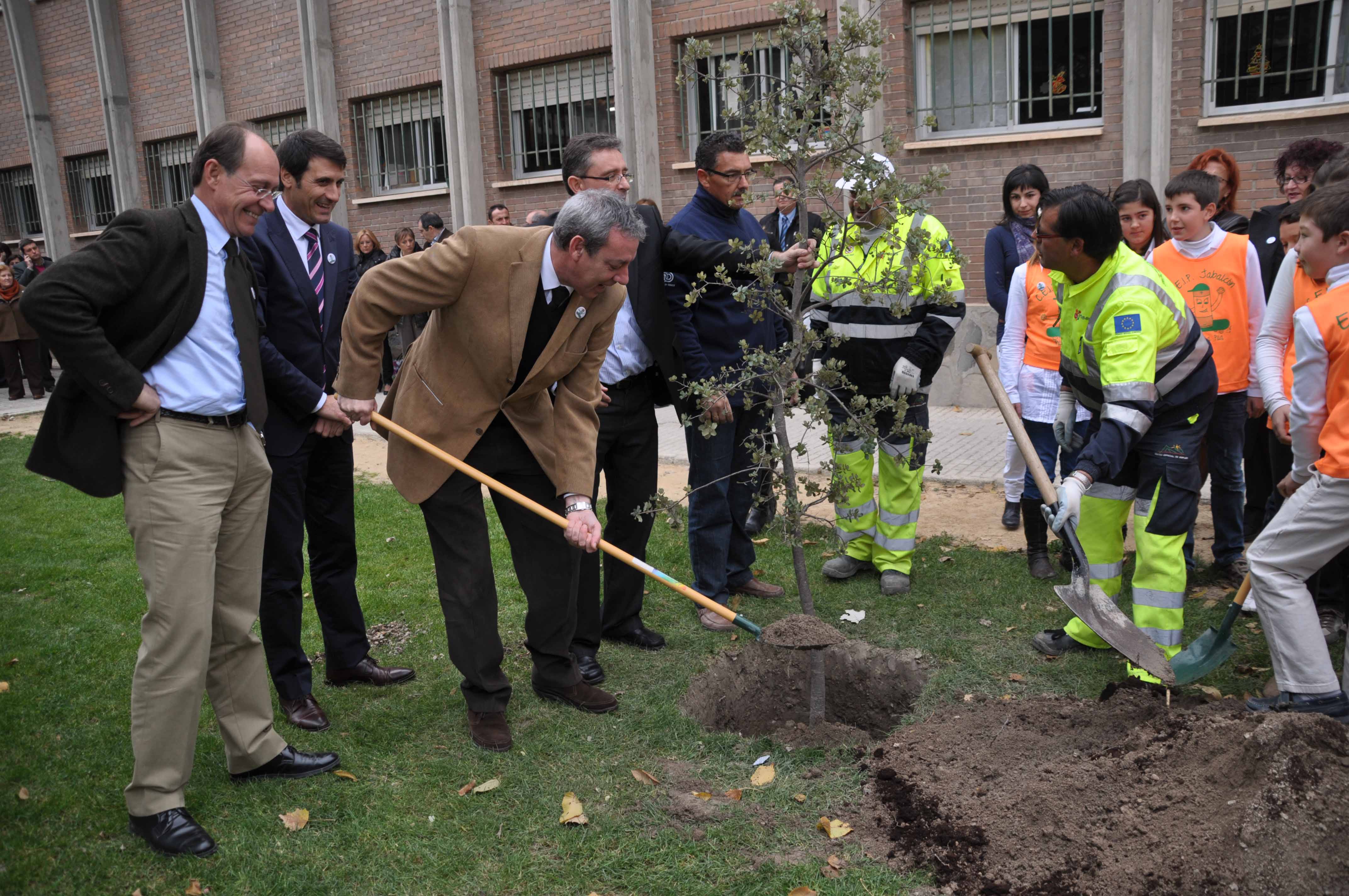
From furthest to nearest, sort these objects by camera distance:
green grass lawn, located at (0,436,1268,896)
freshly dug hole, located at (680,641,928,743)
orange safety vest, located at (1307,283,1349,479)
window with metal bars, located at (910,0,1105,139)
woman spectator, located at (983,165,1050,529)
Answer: window with metal bars, located at (910,0,1105,139) → woman spectator, located at (983,165,1050,529) → freshly dug hole, located at (680,641,928,743) → orange safety vest, located at (1307,283,1349,479) → green grass lawn, located at (0,436,1268,896)

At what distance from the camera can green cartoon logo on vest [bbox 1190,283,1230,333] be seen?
5367 mm

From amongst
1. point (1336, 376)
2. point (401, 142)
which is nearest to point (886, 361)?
point (1336, 376)

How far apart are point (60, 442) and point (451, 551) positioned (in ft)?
4.64

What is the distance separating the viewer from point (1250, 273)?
5.35m

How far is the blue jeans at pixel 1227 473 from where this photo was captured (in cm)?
557

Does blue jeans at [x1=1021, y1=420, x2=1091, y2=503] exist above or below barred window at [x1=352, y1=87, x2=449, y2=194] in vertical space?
below

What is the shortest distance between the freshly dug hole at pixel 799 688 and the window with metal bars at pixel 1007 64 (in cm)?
656

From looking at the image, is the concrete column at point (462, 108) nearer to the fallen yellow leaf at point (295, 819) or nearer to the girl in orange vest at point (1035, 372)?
the girl in orange vest at point (1035, 372)

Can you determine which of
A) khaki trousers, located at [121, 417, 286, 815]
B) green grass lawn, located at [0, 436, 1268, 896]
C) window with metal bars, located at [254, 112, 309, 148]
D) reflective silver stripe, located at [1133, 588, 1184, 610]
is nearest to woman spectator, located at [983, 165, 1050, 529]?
green grass lawn, located at [0, 436, 1268, 896]

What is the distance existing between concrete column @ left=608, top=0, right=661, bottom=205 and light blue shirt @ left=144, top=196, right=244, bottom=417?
349 inches

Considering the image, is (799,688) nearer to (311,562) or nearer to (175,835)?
(311,562)

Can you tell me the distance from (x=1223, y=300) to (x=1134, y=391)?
66.5 inches

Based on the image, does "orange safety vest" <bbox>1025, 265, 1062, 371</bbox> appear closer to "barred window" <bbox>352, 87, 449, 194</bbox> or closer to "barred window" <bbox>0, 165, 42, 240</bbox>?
"barred window" <bbox>352, 87, 449, 194</bbox>

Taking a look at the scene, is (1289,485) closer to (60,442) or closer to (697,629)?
(697,629)
